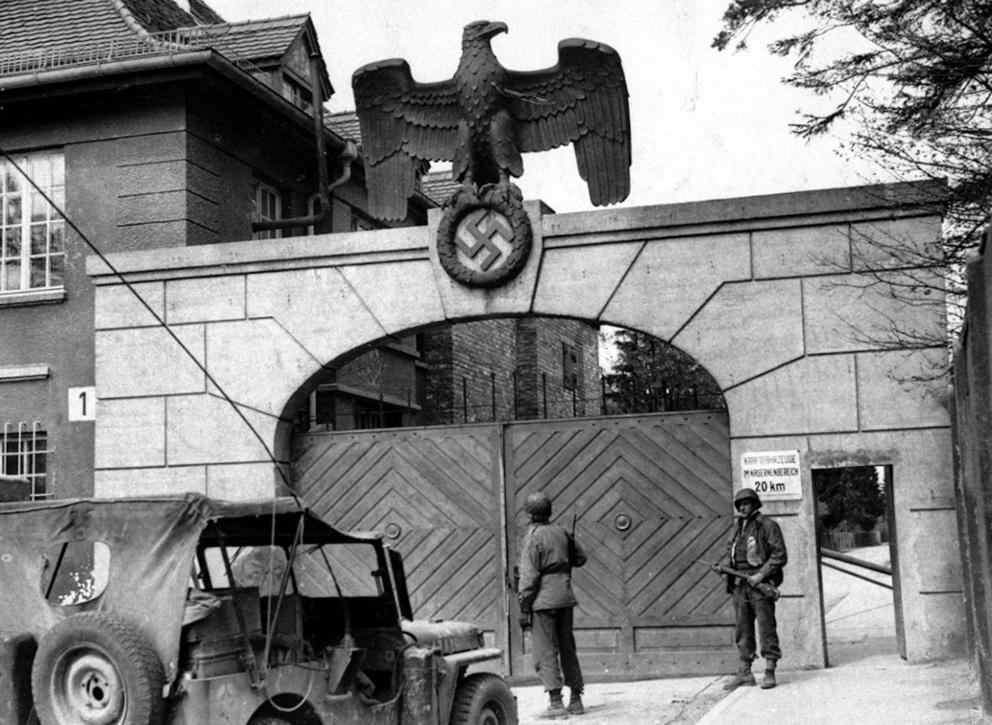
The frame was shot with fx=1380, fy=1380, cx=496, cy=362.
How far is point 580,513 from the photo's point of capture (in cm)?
1393

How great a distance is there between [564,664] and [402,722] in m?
3.28

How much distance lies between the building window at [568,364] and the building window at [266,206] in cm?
1359

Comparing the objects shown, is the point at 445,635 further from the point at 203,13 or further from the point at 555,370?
the point at 555,370

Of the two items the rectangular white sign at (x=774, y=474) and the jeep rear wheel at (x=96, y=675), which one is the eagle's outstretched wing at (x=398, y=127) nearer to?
the rectangular white sign at (x=774, y=474)

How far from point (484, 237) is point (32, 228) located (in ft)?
20.5

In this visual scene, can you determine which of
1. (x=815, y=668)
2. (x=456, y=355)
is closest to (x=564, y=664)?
(x=815, y=668)

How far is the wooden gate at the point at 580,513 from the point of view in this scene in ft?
44.3

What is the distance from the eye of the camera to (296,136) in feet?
61.8

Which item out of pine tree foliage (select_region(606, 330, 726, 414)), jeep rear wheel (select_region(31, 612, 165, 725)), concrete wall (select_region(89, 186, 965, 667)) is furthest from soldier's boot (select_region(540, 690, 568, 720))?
pine tree foliage (select_region(606, 330, 726, 414))

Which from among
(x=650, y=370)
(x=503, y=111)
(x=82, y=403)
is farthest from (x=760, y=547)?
(x=650, y=370)

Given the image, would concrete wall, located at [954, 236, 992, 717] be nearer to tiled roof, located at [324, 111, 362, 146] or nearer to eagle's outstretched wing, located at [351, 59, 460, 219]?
eagle's outstretched wing, located at [351, 59, 460, 219]

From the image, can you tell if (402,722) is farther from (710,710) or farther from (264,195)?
(264,195)

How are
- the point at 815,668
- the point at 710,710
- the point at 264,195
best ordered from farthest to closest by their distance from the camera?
the point at 264,195 < the point at 815,668 < the point at 710,710

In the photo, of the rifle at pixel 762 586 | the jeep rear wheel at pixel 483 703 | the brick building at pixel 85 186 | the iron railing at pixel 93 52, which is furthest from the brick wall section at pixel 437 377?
the jeep rear wheel at pixel 483 703
